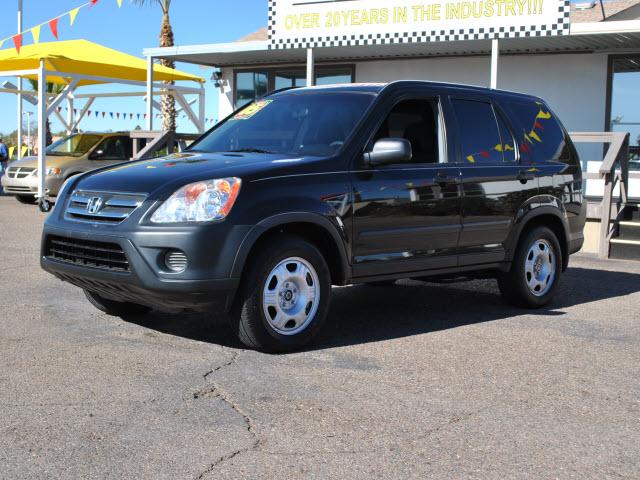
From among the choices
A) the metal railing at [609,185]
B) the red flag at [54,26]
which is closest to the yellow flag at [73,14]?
the red flag at [54,26]

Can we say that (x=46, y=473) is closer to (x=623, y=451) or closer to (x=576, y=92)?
(x=623, y=451)

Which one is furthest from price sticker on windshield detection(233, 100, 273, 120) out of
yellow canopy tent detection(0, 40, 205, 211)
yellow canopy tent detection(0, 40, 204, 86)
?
yellow canopy tent detection(0, 40, 204, 86)

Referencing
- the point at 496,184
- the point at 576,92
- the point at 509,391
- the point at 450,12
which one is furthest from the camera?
the point at 576,92

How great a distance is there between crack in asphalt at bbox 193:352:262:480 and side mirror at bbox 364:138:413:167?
1.68 m

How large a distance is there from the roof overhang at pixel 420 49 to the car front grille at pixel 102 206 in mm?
9994

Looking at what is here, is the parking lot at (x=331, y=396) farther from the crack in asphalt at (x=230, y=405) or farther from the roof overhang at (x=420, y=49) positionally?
the roof overhang at (x=420, y=49)

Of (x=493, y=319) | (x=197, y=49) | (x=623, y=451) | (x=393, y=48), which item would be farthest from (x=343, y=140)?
(x=197, y=49)

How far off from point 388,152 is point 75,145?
47.1ft

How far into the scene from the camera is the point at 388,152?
5828 mm

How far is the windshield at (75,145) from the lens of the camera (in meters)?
18.5

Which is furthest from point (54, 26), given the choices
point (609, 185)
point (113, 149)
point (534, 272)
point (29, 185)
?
point (534, 272)

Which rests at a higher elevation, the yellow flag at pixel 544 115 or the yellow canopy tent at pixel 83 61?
the yellow canopy tent at pixel 83 61

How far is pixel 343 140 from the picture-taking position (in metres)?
6.05

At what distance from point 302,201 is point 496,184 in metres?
2.15
